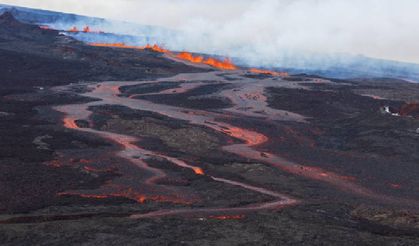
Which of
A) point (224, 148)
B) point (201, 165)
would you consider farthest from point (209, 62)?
point (201, 165)

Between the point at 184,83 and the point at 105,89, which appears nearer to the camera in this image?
the point at 105,89

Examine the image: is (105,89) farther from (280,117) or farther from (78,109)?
(280,117)

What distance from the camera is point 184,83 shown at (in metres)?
91.1

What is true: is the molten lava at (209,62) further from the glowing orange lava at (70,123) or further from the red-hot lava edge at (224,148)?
the glowing orange lava at (70,123)

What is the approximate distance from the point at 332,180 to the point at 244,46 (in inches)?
6055

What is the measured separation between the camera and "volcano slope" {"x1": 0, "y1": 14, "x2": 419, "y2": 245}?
74.6 feet

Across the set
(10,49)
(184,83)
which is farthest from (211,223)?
(10,49)

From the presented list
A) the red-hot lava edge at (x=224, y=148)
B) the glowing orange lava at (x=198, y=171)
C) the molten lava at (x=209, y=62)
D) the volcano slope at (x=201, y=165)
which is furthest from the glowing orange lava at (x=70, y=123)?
the molten lava at (x=209, y=62)

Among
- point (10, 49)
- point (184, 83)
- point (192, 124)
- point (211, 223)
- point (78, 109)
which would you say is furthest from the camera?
point (10, 49)

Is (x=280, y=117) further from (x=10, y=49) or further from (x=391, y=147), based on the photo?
(x=10, y=49)

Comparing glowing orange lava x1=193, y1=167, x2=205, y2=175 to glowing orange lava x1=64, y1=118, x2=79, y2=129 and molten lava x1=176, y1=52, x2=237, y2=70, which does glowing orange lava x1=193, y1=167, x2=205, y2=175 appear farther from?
molten lava x1=176, y1=52, x2=237, y2=70

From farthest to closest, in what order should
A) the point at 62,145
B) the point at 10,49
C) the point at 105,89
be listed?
the point at 10,49, the point at 105,89, the point at 62,145

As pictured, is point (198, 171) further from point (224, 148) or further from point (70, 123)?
point (70, 123)

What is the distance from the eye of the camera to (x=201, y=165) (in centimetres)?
3825
